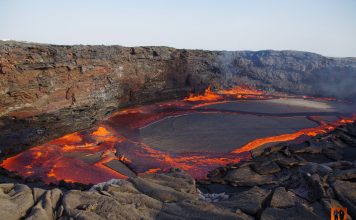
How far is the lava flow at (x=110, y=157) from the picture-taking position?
10.5 meters

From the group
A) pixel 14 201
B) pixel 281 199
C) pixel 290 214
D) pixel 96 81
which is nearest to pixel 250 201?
pixel 281 199

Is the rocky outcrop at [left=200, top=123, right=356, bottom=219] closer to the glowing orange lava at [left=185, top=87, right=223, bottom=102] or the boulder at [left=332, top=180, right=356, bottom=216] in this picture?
the boulder at [left=332, top=180, right=356, bottom=216]

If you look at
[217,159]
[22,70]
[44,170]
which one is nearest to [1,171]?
[44,170]

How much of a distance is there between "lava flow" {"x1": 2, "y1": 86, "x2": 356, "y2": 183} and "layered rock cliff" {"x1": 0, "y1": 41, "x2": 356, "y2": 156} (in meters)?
1.21

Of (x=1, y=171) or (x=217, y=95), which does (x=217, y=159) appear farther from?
(x=217, y=95)

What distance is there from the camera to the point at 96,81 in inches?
673

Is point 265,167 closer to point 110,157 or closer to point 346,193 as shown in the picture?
point 346,193

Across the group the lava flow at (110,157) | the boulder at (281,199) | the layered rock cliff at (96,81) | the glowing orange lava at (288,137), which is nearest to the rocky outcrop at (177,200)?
the boulder at (281,199)

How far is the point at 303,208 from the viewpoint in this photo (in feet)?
17.3

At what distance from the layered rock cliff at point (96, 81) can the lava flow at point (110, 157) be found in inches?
47.5

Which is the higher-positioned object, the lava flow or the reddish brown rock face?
the reddish brown rock face

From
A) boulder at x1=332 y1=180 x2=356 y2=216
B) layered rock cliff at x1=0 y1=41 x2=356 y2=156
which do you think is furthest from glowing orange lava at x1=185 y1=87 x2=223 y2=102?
boulder at x1=332 y1=180 x2=356 y2=216

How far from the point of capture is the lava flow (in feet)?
34.6

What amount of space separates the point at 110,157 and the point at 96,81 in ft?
22.2
